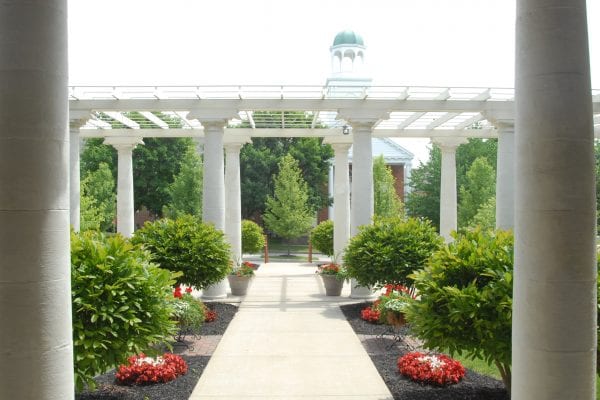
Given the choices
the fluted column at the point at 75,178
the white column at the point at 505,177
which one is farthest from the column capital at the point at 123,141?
the white column at the point at 505,177

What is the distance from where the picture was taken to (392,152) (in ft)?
204

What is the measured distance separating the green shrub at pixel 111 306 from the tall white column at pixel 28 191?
3156 millimetres

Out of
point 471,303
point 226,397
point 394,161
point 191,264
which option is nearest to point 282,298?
point 191,264

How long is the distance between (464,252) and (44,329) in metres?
6.92

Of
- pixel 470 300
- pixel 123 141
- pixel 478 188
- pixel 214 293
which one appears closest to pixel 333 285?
pixel 214 293

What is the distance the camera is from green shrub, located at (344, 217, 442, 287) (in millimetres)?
17984

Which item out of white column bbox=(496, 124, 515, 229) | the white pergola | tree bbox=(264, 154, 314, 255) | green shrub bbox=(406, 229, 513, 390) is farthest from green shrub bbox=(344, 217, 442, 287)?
tree bbox=(264, 154, 314, 255)

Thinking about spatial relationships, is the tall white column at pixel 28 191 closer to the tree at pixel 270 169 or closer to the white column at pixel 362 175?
the white column at pixel 362 175

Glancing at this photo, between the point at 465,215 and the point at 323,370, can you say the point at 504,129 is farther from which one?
the point at 465,215

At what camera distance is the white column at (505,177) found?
22.1 metres

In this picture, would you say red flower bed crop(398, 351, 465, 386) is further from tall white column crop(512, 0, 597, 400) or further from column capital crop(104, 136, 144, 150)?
column capital crop(104, 136, 144, 150)

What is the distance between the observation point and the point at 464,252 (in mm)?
10078

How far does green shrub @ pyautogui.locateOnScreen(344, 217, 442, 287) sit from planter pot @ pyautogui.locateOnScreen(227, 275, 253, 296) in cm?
547

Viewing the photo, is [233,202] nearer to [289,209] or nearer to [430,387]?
[289,209]
